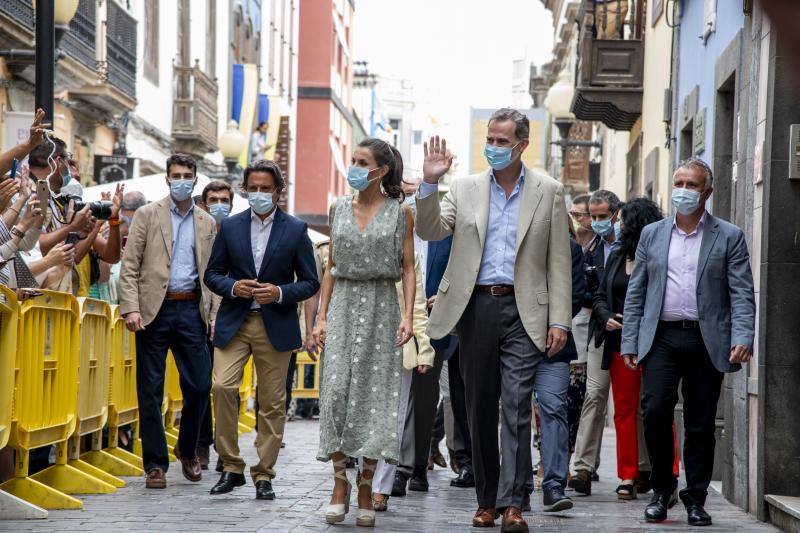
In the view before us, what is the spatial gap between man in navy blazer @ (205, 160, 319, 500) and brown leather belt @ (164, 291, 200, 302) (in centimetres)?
73

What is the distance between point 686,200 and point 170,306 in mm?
3419

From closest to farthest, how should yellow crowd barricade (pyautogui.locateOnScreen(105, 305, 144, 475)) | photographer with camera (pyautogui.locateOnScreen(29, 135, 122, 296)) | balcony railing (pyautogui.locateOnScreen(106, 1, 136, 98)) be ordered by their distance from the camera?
photographer with camera (pyautogui.locateOnScreen(29, 135, 122, 296))
yellow crowd barricade (pyautogui.locateOnScreen(105, 305, 144, 475))
balcony railing (pyautogui.locateOnScreen(106, 1, 136, 98))

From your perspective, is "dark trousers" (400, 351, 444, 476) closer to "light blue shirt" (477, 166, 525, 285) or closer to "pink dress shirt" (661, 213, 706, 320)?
"pink dress shirt" (661, 213, 706, 320)

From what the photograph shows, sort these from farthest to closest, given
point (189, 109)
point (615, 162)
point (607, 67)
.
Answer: point (189, 109)
point (615, 162)
point (607, 67)

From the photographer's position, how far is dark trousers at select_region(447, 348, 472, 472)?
9.17 m

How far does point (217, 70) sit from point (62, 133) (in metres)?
14.9

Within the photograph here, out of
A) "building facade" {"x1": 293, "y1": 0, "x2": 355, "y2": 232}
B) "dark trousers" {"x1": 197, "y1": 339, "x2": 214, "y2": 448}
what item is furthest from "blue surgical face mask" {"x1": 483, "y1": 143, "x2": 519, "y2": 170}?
"building facade" {"x1": 293, "y1": 0, "x2": 355, "y2": 232}

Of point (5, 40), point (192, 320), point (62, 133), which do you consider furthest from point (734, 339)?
point (62, 133)

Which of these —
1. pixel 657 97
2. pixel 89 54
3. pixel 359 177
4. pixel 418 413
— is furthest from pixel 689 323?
pixel 89 54

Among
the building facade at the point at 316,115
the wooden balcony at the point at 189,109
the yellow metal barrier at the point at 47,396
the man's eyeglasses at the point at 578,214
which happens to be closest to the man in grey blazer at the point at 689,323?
the man's eyeglasses at the point at 578,214

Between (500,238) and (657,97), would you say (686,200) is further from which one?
(657,97)

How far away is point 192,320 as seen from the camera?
840cm

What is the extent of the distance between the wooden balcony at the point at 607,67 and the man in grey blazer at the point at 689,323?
37.2 ft

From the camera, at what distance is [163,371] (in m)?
8.35
